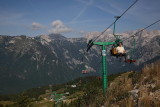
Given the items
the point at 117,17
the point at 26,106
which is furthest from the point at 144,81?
the point at 26,106

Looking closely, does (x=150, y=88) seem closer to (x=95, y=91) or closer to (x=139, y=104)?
(x=139, y=104)

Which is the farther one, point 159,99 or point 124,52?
point 124,52

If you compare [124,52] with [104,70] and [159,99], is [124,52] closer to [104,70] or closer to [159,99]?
[104,70]

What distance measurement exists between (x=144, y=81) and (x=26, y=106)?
203 ft

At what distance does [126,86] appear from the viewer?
11789 millimetres

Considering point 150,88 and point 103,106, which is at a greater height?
point 150,88

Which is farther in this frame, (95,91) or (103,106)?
(95,91)

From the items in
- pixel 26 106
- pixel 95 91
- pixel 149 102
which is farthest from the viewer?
pixel 26 106

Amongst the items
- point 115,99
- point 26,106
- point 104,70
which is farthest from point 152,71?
point 26,106

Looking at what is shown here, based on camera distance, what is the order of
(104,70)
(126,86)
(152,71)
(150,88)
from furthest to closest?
(104,70) → (152,71) → (126,86) → (150,88)

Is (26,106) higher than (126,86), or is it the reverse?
(126,86)

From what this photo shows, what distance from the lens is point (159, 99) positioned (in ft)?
28.4

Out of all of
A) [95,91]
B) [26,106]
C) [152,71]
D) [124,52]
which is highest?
[124,52]

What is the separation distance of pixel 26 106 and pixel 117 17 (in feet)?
196
